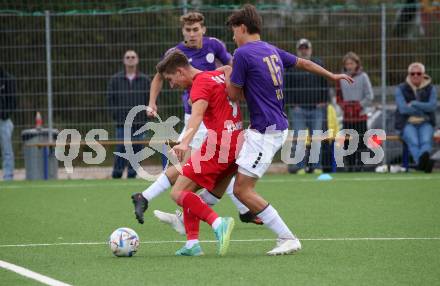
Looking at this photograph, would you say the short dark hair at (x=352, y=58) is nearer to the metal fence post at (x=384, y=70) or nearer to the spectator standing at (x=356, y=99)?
the spectator standing at (x=356, y=99)

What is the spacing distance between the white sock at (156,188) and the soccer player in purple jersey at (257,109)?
45.5 inches

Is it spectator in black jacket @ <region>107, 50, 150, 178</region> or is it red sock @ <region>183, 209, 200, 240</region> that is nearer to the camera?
red sock @ <region>183, 209, 200, 240</region>

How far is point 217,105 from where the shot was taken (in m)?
8.11

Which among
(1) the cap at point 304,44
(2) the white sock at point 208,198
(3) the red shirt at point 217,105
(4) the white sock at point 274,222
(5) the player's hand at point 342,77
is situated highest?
(1) the cap at point 304,44

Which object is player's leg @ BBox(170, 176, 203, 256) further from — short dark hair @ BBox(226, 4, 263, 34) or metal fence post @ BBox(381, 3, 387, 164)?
metal fence post @ BBox(381, 3, 387, 164)

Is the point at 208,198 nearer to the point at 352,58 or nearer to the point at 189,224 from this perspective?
the point at 189,224

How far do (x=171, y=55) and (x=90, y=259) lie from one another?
1.73m

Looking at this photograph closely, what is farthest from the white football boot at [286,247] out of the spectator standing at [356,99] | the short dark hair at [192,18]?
the spectator standing at [356,99]

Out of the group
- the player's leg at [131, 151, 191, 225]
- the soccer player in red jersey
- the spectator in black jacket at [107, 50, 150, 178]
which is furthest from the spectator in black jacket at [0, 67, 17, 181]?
the soccer player in red jersey

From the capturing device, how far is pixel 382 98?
17.5 m

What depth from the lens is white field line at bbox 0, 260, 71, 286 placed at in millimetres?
6641

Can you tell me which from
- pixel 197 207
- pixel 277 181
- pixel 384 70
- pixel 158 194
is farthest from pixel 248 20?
pixel 384 70

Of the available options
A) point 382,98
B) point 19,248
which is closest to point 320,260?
point 19,248

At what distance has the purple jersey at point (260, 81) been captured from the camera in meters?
7.93
